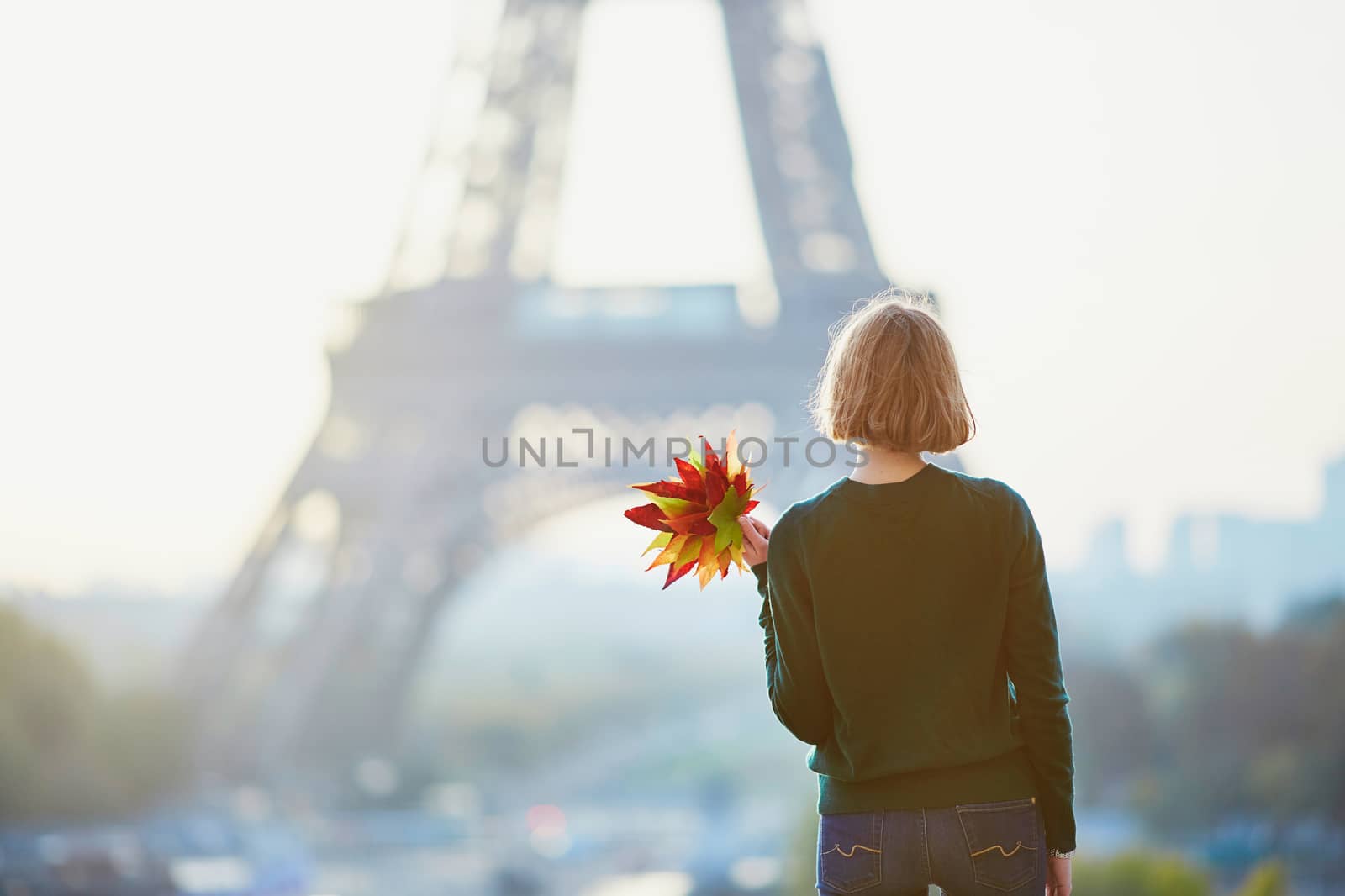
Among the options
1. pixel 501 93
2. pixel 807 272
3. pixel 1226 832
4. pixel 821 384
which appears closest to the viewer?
pixel 821 384

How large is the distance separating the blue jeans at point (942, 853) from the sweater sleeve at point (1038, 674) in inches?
2.0

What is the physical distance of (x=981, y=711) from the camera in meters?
1.61

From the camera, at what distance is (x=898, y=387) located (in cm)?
157

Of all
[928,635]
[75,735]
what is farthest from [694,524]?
[75,735]

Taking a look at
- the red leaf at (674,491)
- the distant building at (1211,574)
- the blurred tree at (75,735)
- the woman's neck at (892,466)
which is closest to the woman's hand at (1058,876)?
the woman's neck at (892,466)

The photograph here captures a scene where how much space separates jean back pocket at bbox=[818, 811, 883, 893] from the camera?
5.15 feet

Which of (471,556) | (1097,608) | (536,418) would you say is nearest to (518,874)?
(471,556)

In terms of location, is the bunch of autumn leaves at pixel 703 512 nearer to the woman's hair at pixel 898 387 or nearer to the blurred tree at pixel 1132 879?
the woman's hair at pixel 898 387

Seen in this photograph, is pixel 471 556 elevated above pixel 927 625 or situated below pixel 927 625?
above

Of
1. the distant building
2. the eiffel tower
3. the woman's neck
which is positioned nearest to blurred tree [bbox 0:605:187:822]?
the eiffel tower

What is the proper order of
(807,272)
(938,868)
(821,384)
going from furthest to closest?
(807,272) < (821,384) < (938,868)

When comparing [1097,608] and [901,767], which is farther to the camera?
[1097,608]

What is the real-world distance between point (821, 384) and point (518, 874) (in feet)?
42.2

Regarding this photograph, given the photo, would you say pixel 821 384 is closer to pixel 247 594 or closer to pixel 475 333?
pixel 475 333
